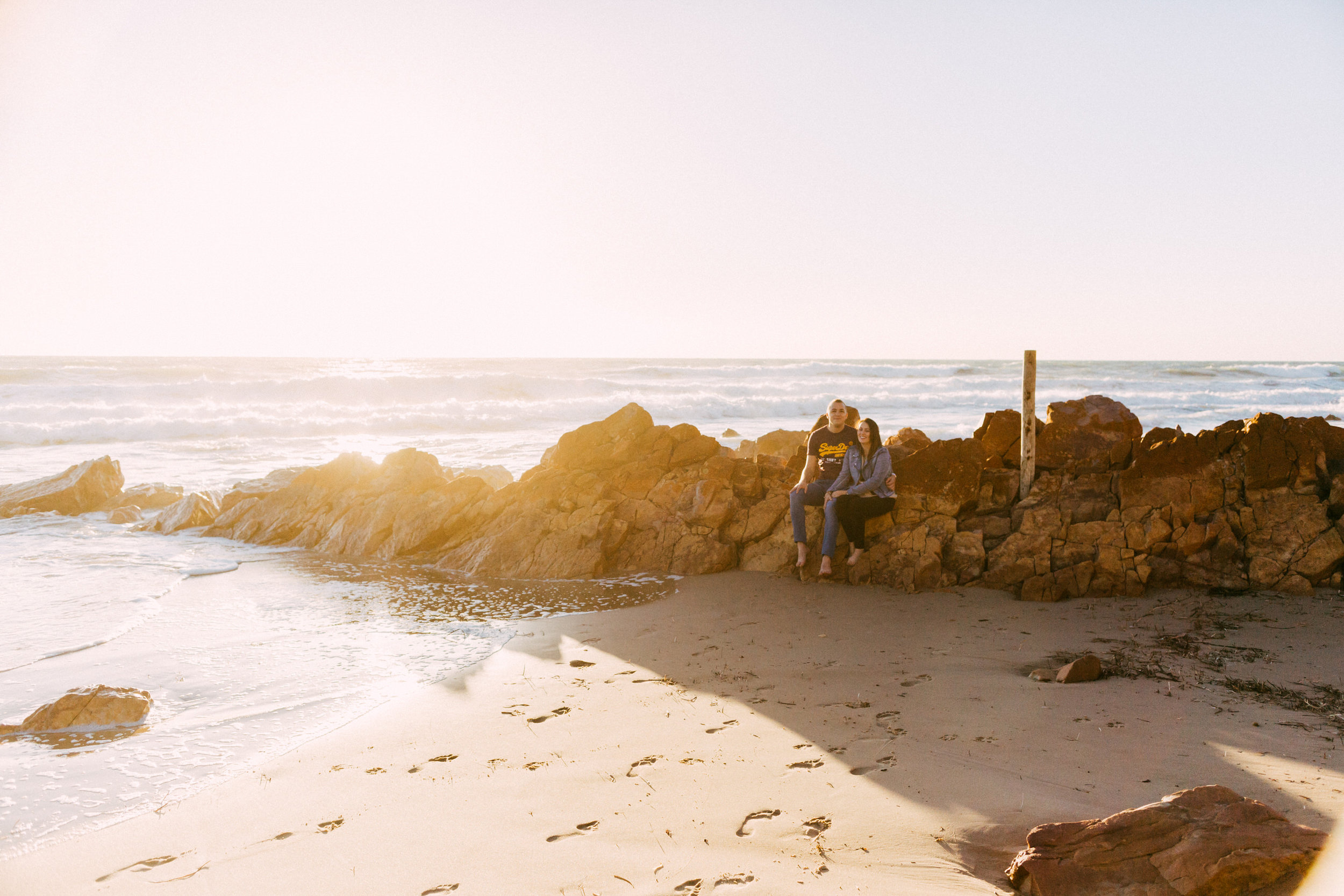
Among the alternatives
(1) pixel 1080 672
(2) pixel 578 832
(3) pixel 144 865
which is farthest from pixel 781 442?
(3) pixel 144 865

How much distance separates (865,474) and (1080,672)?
320 cm

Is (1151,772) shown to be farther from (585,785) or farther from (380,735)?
(380,735)

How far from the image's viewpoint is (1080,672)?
505 centimetres

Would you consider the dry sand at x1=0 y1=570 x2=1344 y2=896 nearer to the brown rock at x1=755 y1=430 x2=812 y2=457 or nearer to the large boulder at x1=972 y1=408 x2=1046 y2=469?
the large boulder at x1=972 y1=408 x2=1046 y2=469

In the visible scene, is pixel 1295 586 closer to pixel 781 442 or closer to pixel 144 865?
pixel 781 442

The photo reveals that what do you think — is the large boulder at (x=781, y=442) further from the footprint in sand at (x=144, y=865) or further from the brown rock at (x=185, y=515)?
the brown rock at (x=185, y=515)

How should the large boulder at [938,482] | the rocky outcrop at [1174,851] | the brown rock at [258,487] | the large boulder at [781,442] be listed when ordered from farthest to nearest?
the brown rock at [258,487] < the large boulder at [781,442] < the large boulder at [938,482] < the rocky outcrop at [1174,851]

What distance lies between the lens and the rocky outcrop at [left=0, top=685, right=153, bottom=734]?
4.94 meters

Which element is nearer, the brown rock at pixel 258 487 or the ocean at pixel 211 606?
the ocean at pixel 211 606

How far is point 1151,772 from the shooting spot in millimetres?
3709

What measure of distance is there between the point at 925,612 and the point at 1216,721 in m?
2.74

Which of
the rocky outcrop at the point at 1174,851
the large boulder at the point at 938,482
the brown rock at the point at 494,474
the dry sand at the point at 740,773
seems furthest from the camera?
the brown rock at the point at 494,474

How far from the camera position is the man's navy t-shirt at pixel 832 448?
26.4 ft

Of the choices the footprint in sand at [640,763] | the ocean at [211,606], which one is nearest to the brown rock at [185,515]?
the ocean at [211,606]
